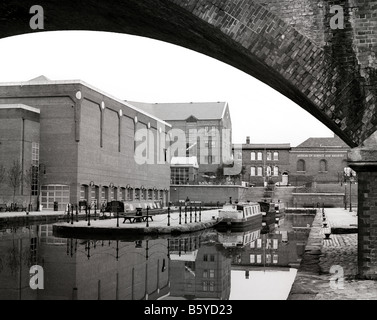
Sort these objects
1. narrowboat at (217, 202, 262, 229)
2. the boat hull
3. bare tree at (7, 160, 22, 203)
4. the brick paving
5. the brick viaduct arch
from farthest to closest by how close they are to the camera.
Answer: bare tree at (7, 160, 22, 203), narrowboat at (217, 202, 262, 229), the boat hull, the brick viaduct arch, the brick paving

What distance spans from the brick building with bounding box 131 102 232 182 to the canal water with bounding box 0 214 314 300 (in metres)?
64.8

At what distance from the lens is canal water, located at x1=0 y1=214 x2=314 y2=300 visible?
10547 millimetres

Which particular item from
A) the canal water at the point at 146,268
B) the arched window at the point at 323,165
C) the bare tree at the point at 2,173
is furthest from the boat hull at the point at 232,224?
the arched window at the point at 323,165

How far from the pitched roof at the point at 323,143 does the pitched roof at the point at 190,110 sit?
14.8 m

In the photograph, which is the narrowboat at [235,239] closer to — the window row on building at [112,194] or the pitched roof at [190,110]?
the window row on building at [112,194]

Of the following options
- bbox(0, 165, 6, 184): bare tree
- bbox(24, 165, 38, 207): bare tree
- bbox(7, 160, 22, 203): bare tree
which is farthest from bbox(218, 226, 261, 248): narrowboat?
bbox(0, 165, 6, 184): bare tree

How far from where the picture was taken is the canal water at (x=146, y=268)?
10547 mm

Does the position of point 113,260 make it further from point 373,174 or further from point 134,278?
point 373,174

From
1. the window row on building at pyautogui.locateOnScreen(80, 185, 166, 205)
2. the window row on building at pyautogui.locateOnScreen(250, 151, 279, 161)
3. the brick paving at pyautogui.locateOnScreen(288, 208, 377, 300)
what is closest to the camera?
the brick paving at pyautogui.locateOnScreen(288, 208, 377, 300)

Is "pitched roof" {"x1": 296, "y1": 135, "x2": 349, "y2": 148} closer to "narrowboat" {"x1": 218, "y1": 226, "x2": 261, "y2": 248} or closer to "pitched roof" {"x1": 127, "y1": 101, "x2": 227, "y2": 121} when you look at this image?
"pitched roof" {"x1": 127, "y1": 101, "x2": 227, "y2": 121}

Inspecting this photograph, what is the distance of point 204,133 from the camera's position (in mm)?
88375

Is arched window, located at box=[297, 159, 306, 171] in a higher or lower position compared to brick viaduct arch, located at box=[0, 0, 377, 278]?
higher

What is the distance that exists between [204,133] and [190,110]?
18.6 feet

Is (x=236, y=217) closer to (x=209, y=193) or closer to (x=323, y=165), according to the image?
(x=209, y=193)
